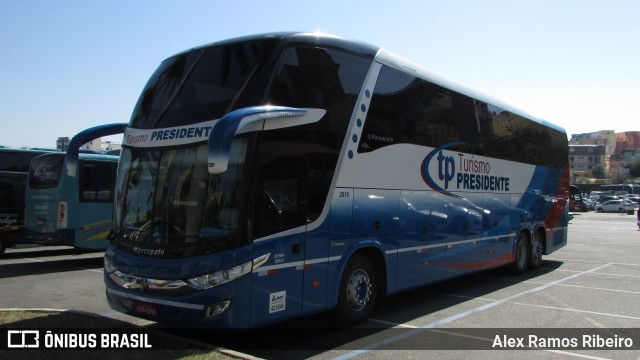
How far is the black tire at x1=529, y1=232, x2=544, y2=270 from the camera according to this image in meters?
13.5

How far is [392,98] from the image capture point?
26.6 feet

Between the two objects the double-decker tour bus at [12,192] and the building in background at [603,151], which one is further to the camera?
the building in background at [603,151]

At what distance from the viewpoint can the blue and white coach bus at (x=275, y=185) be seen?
18.7 ft

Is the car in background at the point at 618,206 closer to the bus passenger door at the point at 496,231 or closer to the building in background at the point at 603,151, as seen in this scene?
the bus passenger door at the point at 496,231

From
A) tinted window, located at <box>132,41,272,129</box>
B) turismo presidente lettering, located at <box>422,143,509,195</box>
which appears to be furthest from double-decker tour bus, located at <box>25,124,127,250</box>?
turismo presidente lettering, located at <box>422,143,509,195</box>

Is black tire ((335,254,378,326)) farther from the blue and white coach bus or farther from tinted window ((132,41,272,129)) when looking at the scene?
tinted window ((132,41,272,129))

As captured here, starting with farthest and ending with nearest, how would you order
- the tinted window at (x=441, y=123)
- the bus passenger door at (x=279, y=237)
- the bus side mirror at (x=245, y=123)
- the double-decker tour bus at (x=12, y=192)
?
the double-decker tour bus at (x=12, y=192)
the tinted window at (x=441, y=123)
the bus passenger door at (x=279, y=237)
the bus side mirror at (x=245, y=123)

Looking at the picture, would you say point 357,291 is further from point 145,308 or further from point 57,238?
point 57,238

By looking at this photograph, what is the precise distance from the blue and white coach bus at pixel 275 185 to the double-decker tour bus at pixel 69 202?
345 inches

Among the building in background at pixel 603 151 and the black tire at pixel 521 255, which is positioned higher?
the building in background at pixel 603 151

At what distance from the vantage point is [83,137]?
7371 millimetres

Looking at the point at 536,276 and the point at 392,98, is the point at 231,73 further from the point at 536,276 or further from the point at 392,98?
the point at 536,276

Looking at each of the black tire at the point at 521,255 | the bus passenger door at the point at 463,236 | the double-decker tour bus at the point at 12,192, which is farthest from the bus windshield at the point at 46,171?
the black tire at the point at 521,255

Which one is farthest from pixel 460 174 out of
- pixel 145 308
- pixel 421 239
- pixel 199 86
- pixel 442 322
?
pixel 145 308
